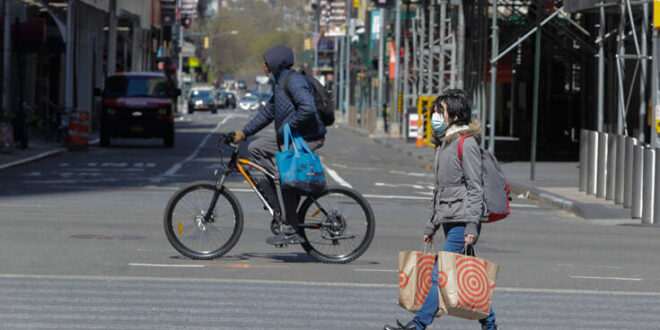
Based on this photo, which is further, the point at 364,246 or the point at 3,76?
the point at 3,76

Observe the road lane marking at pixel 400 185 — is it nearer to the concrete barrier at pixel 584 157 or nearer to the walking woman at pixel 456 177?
the concrete barrier at pixel 584 157

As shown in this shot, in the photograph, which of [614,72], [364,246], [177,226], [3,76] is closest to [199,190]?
[177,226]

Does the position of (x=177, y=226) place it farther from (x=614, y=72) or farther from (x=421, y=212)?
(x=614, y=72)

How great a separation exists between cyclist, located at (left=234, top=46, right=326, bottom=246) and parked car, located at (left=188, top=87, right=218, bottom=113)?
328ft

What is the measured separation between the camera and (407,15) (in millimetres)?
69125

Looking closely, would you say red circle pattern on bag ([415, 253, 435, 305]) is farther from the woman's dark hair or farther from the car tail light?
the car tail light

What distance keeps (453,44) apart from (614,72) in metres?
10.5

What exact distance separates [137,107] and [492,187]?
110 feet

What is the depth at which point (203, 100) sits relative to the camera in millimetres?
116312

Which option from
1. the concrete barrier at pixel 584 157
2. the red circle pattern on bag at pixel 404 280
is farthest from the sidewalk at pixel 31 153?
the red circle pattern on bag at pixel 404 280

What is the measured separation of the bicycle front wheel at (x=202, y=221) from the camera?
14.2m

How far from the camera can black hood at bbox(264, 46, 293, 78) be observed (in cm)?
1430

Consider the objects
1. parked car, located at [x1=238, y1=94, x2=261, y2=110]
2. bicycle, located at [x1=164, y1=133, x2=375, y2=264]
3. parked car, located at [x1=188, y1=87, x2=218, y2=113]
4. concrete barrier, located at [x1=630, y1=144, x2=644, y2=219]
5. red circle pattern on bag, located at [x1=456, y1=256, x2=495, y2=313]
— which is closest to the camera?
red circle pattern on bag, located at [x1=456, y1=256, x2=495, y2=313]

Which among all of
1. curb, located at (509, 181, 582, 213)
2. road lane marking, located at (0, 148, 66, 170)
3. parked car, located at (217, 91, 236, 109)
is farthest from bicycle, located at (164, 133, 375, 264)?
parked car, located at (217, 91, 236, 109)
